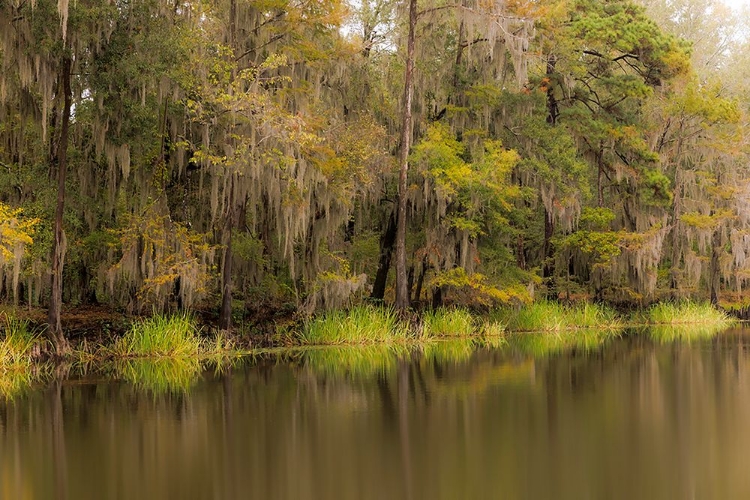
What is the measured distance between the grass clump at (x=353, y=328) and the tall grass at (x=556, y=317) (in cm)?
497

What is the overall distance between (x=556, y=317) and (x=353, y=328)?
850 centimetres

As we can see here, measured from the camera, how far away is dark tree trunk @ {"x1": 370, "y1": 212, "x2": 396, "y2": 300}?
79.4ft

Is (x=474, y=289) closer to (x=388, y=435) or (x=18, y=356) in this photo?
(x=18, y=356)

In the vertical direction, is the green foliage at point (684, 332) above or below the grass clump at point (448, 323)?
below

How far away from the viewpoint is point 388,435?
8750 mm

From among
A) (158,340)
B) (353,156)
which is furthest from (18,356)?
(353,156)

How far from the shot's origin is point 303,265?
816 inches

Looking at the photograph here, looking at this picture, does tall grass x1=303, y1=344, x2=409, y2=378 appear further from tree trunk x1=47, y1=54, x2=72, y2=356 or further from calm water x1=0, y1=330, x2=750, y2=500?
tree trunk x1=47, y1=54, x2=72, y2=356

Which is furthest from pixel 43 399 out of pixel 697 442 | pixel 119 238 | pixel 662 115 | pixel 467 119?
pixel 662 115

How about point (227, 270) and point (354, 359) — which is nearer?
point (354, 359)

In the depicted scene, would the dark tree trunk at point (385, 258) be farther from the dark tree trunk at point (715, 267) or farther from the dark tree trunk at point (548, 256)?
the dark tree trunk at point (715, 267)

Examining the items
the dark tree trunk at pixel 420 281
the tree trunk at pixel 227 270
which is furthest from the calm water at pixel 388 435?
the dark tree trunk at pixel 420 281

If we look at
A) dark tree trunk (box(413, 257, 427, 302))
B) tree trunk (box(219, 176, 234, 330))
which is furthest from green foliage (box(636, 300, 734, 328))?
tree trunk (box(219, 176, 234, 330))

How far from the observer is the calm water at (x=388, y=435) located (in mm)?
6680
